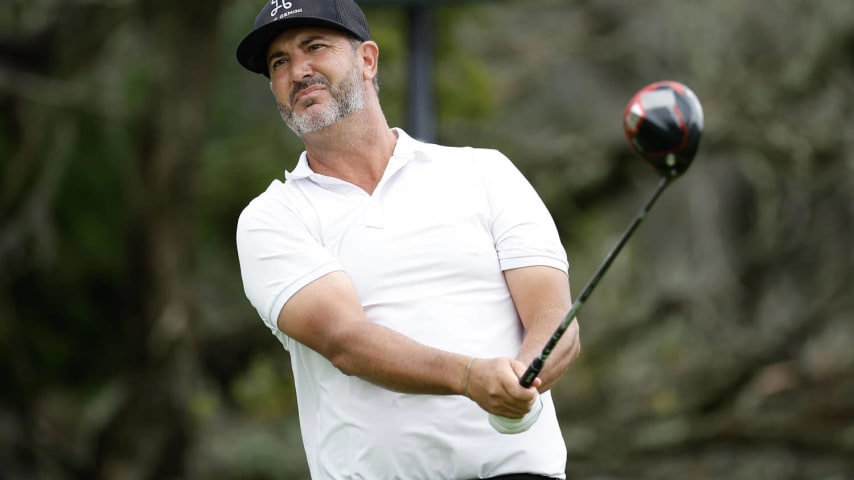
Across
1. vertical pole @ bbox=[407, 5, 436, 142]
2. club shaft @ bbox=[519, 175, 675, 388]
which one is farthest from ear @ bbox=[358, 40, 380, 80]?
vertical pole @ bbox=[407, 5, 436, 142]

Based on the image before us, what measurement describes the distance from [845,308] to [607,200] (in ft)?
9.33

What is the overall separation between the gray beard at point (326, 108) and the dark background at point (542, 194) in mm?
6189

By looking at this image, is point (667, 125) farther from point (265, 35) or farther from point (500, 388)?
point (265, 35)

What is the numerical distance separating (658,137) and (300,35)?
900mm

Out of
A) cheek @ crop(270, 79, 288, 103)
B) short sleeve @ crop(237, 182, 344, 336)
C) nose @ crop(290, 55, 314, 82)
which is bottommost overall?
short sleeve @ crop(237, 182, 344, 336)

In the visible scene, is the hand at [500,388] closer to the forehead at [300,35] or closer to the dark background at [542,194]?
the forehead at [300,35]

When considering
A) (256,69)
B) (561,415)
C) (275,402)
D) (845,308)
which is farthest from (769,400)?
(256,69)

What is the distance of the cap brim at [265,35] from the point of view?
133 inches

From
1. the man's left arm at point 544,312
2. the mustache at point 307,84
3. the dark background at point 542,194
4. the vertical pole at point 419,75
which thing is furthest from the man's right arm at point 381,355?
the dark background at point 542,194

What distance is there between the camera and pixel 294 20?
3.37 m

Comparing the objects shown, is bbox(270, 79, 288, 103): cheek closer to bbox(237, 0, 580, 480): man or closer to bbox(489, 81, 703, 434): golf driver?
bbox(237, 0, 580, 480): man

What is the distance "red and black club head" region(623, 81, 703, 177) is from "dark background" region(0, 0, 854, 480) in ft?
22.0

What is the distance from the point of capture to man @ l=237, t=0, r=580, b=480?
309 cm

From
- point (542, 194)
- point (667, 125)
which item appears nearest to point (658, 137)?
point (667, 125)
